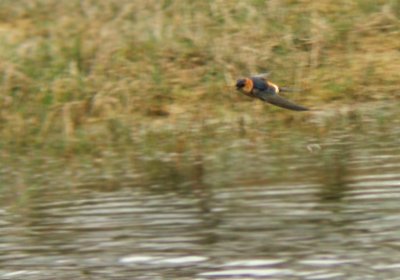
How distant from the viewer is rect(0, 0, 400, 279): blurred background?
23.6 feet

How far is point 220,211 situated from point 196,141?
118 inches

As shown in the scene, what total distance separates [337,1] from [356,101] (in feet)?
6.49

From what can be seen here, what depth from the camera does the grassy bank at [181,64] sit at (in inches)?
475

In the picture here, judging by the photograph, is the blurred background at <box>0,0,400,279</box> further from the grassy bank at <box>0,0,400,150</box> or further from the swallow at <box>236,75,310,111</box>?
the swallow at <box>236,75,310,111</box>

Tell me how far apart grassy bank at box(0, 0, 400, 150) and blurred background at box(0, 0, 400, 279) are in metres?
0.02

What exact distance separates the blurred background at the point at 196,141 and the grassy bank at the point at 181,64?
0.02 metres

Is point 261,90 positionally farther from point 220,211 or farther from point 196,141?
point 196,141

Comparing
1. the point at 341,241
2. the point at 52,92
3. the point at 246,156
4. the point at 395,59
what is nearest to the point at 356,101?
the point at 395,59

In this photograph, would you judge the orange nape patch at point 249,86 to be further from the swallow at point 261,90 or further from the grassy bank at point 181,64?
the grassy bank at point 181,64

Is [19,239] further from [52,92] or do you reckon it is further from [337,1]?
[337,1]

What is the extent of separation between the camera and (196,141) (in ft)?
36.6

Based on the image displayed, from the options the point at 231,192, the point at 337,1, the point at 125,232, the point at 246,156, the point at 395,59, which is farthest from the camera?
the point at 337,1

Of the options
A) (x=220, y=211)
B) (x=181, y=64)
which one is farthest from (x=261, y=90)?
(x=181, y=64)

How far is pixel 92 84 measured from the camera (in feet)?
42.1
